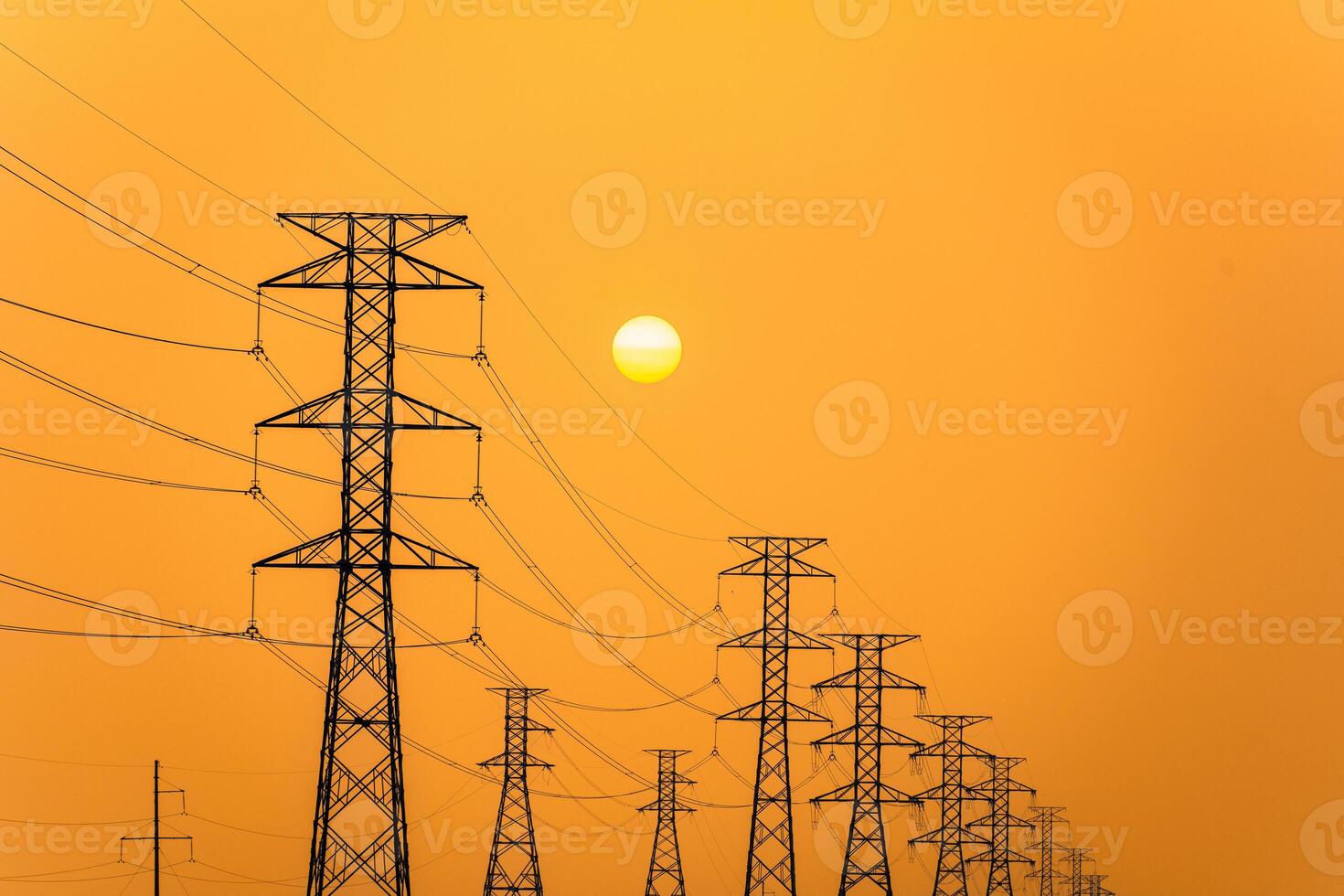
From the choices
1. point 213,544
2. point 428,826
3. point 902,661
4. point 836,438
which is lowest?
point 428,826

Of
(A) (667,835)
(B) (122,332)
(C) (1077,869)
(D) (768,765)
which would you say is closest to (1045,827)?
(C) (1077,869)

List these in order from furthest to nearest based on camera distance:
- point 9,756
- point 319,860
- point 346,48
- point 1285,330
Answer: point 1285,330 < point 346,48 < point 9,756 < point 319,860

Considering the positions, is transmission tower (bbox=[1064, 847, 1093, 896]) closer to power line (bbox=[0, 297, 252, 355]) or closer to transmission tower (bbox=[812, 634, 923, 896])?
transmission tower (bbox=[812, 634, 923, 896])

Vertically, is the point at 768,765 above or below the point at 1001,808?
above

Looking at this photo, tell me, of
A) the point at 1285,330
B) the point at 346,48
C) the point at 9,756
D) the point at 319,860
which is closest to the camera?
the point at 319,860

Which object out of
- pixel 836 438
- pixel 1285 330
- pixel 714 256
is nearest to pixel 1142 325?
pixel 1285 330

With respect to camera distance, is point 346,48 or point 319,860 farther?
point 346,48

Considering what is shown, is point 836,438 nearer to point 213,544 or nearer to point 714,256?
point 714,256

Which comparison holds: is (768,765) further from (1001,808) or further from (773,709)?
(1001,808)
